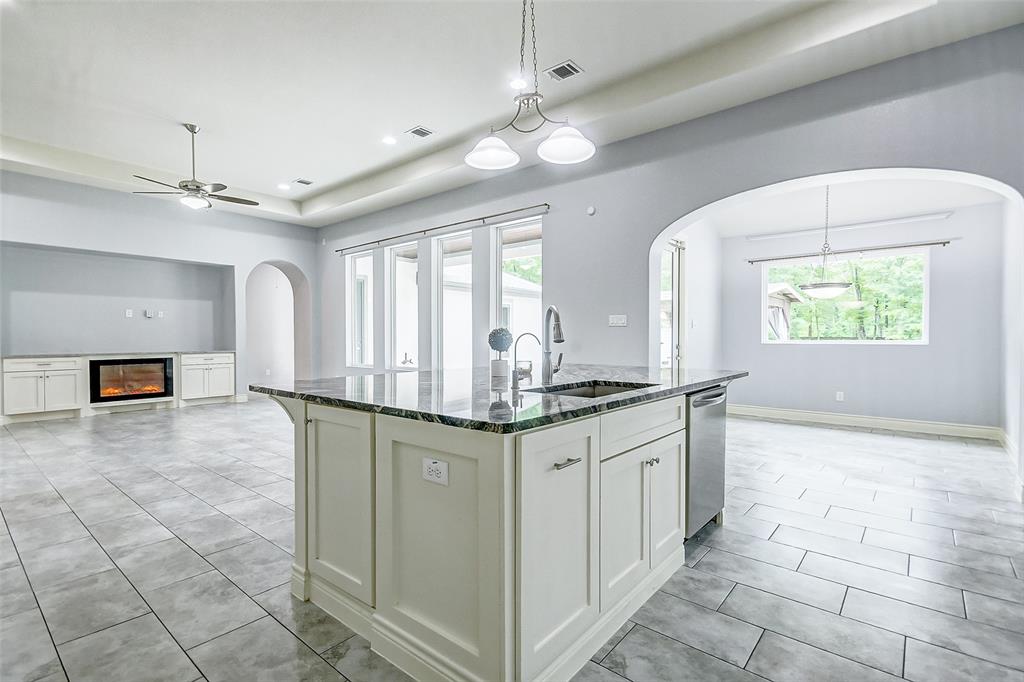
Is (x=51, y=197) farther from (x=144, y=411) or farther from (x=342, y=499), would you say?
(x=342, y=499)

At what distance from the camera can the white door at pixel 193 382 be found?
23.5 ft

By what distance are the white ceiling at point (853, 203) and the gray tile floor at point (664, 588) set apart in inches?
109

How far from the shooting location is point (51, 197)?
5812mm

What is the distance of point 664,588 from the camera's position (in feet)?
7.07

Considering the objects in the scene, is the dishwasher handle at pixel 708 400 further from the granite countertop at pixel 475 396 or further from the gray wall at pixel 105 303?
the gray wall at pixel 105 303

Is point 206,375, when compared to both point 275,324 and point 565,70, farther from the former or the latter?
point 565,70

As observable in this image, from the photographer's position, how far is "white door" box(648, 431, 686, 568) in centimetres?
209

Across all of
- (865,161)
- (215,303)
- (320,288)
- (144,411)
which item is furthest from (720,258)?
(144,411)

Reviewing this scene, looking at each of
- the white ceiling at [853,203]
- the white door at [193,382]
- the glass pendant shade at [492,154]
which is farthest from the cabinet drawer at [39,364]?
the white ceiling at [853,203]

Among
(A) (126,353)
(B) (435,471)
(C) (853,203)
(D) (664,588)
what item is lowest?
(D) (664,588)

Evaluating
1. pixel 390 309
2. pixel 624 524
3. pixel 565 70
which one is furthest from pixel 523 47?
pixel 390 309

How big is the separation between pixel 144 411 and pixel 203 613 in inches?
249

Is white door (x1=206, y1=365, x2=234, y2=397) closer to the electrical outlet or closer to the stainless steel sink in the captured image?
the stainless steel sink

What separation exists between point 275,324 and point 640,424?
8988mm
